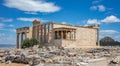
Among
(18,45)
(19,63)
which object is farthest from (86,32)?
(19,63)

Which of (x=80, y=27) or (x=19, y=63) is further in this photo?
(x=80, y=27)

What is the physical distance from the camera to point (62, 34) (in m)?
45.3

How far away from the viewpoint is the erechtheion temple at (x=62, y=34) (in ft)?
149

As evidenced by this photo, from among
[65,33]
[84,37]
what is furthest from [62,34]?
[84,37]

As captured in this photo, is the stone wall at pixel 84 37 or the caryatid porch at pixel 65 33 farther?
the stone wall at pixel 84 37

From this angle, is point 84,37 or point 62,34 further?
point 84,37

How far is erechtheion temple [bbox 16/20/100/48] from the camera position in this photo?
45.3 m

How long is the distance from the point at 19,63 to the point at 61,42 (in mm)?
Result: 28541

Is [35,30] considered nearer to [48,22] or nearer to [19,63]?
[48,22]

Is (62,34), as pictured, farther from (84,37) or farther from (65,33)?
(84,37)

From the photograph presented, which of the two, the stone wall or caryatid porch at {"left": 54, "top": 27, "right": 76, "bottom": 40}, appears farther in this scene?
the stone wall

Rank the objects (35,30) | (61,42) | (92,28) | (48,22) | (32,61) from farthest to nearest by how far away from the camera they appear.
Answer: (92,28) < (35,30) < (48,22) < (61,42) < (32,61)

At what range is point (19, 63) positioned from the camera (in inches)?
591

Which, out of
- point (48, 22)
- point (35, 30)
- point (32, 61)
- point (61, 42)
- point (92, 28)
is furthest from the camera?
point (92, 28)
